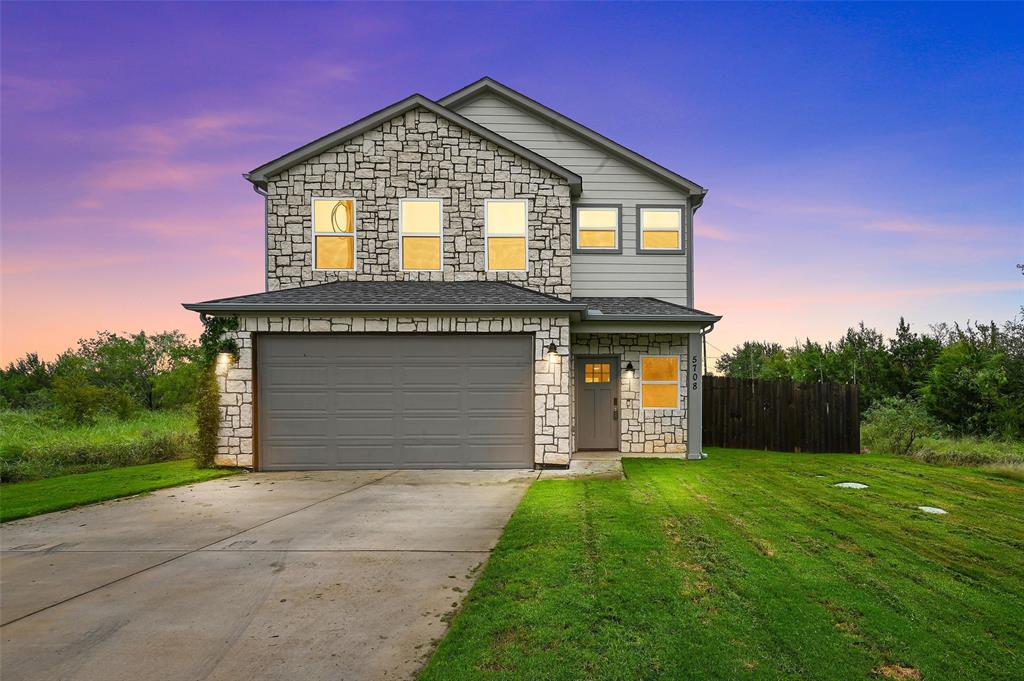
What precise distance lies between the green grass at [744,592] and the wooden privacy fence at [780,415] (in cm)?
594

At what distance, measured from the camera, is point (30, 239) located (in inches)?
591

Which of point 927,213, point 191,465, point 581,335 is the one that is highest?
point 927,213

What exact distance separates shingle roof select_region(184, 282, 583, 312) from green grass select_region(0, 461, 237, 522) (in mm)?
3015

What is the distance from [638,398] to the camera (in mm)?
12180

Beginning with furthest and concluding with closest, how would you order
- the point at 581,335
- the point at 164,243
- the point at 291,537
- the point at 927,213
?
1. the point at 927,213
2. the point at 164,243
3. the point at 581,335
4. the point at 291,537

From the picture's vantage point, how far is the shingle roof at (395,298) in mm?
→ 9828

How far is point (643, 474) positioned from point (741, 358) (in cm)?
2887

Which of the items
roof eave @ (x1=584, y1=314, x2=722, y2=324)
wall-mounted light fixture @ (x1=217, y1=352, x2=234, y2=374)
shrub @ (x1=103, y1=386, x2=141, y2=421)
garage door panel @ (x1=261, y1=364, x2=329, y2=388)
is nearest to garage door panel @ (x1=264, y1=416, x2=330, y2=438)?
garage door panel @ (x1=261, y1=364, x2=329, y2=388)

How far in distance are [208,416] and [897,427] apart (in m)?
16.9

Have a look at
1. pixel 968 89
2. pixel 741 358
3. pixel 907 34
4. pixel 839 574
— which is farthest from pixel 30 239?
pixel 741 358

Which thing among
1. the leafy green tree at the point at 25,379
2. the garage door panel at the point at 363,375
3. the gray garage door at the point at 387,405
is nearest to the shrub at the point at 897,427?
the gray garage door at the point at 387,405

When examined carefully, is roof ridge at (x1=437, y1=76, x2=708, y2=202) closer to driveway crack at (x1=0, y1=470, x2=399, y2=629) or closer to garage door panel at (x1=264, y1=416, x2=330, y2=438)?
garage door panel at (x1=264, y1=416, x2=330, y2=438)

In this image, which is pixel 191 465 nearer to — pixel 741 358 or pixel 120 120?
pixel 120 120

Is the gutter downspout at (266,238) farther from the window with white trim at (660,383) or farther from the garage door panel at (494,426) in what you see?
the window with white trim at (660,383)
